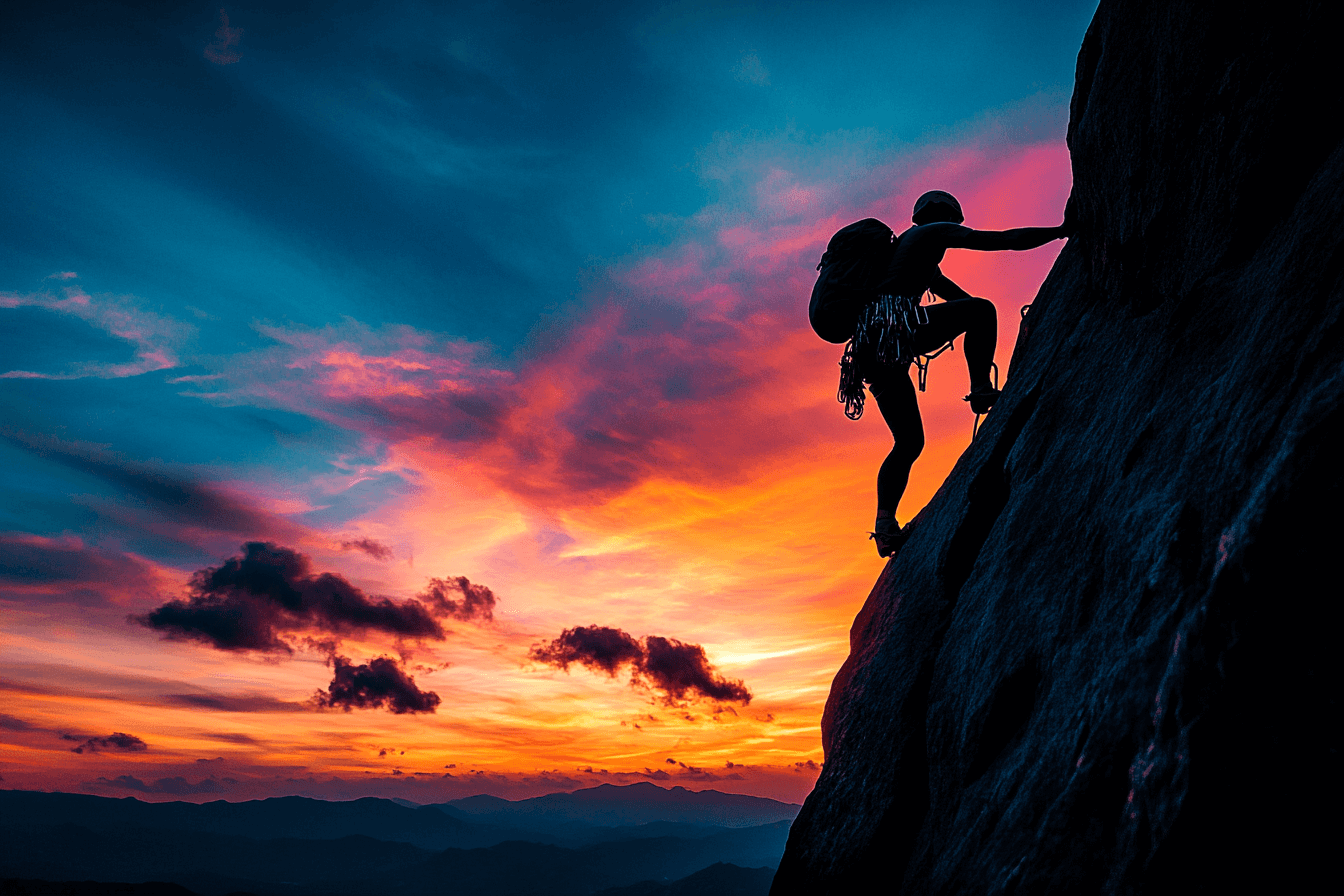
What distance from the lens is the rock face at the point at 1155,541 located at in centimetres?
252

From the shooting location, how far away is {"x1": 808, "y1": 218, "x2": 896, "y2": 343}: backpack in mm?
9094

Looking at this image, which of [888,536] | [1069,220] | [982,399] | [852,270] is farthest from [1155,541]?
[852,270]

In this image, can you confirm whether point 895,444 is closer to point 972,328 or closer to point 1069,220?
point 972,328

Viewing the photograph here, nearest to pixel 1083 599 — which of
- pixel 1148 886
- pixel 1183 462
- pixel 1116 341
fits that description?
pixel 1183 462

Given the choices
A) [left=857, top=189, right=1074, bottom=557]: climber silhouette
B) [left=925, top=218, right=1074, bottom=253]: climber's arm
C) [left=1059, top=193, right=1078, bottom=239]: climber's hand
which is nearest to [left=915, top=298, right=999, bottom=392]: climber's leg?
[left=857, top=189, right=1074, bottom=557]: climber silhouette

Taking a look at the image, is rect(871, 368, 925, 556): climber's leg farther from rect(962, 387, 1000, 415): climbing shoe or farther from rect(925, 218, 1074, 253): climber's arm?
rect(925, 218, 1074, 253): climber's arm

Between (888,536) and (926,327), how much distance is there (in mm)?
2801

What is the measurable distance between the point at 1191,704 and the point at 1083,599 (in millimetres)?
1593

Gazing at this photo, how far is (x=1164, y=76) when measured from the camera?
4.62m

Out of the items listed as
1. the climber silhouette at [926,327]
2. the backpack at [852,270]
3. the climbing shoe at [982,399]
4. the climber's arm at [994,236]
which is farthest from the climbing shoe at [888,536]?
the climber's arm at [994,236]

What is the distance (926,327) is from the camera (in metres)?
8.41

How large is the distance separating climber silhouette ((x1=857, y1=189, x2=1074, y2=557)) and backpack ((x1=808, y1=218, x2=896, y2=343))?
1.52ft

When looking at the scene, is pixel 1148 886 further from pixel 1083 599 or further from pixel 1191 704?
pixel 1083 599

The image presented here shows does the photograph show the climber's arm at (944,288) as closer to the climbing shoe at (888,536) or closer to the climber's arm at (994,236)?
the climber's arm at (994,236)
